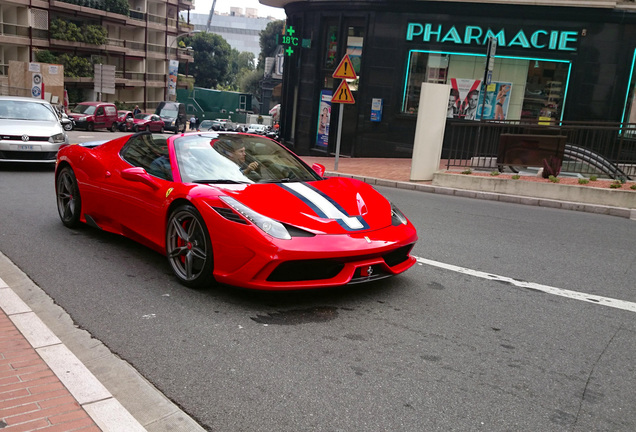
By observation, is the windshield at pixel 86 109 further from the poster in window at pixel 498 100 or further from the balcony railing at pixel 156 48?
the poster in window at pixel 498 100

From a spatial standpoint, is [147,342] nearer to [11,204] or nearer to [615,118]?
[11,204]

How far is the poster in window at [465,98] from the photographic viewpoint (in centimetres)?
1959

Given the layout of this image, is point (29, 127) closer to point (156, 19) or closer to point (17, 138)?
point (17, 138)

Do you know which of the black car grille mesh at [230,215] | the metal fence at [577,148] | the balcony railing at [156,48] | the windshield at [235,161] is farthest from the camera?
the balcony railing at [156,48]

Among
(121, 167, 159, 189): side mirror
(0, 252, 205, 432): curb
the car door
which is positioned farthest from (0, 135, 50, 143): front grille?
(0, 252, 205, 432): curb

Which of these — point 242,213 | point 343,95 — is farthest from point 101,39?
point 242,213

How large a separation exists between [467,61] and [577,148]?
7554mm

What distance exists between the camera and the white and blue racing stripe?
472 cm

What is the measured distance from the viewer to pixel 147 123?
1705 inches

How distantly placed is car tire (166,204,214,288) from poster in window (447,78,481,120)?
1591 centimetres

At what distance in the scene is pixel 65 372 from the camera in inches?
135

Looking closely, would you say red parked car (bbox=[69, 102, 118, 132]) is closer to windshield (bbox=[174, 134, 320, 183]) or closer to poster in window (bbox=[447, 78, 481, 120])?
poster in window (bbox=[447, 78, 481, 120])

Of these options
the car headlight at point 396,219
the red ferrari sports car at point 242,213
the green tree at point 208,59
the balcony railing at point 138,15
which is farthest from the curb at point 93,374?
the green tree at point 208,59

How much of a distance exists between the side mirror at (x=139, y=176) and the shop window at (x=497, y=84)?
15.2 m
